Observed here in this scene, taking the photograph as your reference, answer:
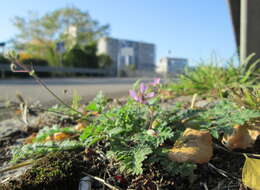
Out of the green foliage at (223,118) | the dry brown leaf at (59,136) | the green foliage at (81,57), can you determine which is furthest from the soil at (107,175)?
the green foliage at (81,57)

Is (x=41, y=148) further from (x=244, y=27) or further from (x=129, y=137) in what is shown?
(x=244, y=27)

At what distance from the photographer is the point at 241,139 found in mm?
1033

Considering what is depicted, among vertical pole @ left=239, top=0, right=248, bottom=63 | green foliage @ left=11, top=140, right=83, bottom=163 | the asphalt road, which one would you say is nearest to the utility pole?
vertical pole @ left=239, top=0, right=248, bottom=63

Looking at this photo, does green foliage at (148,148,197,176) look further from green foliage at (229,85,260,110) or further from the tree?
the tree

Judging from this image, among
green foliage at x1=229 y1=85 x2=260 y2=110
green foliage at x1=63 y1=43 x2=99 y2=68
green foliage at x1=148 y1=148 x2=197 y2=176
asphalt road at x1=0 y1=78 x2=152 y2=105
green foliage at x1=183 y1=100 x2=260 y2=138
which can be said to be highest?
green foliage at x1=63 y1=43 x2=99 y2=68

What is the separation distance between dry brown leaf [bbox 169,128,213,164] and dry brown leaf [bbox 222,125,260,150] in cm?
17

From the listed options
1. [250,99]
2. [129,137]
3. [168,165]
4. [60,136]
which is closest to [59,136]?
[60,136]

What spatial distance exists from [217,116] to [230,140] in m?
0.18

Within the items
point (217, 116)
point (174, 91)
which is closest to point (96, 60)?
point (174, 91)

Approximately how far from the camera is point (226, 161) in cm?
94

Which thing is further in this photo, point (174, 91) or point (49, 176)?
point (174, 91)

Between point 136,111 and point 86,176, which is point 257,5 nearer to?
point 136,111

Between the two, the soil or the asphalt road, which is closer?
the soil

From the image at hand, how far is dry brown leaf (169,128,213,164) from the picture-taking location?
0.81 m
